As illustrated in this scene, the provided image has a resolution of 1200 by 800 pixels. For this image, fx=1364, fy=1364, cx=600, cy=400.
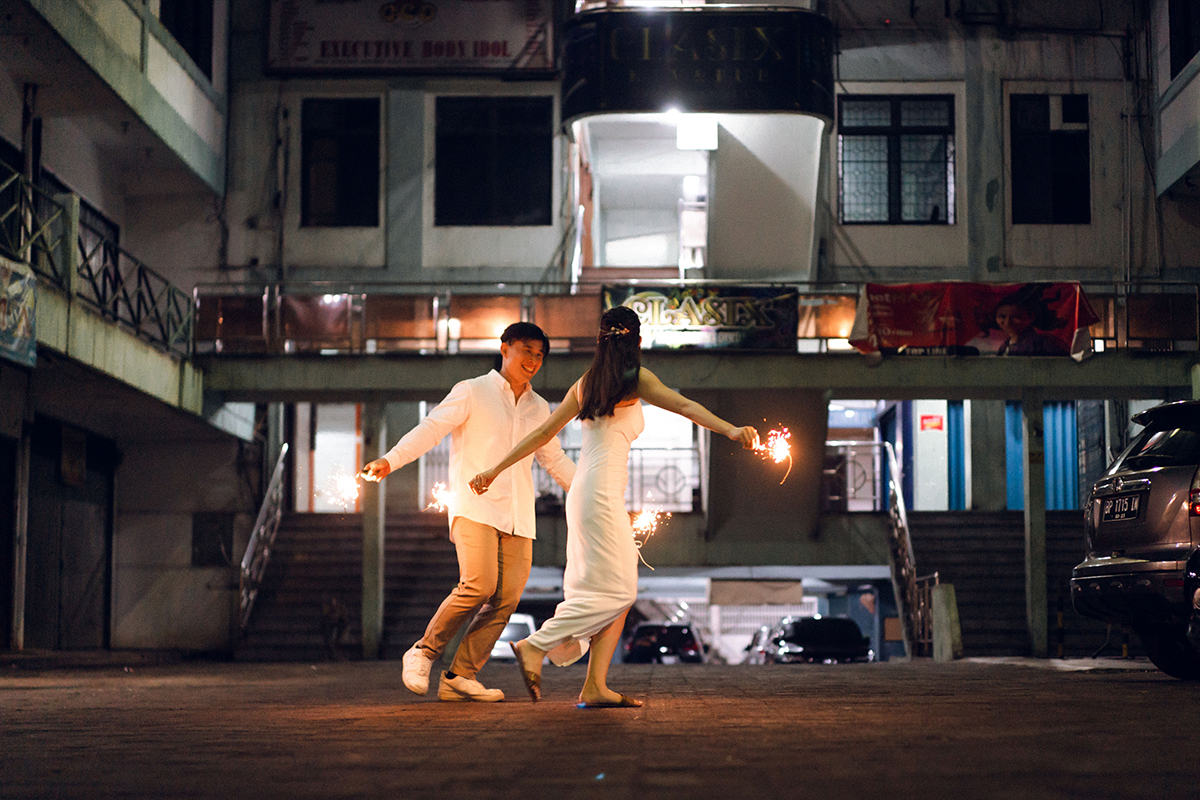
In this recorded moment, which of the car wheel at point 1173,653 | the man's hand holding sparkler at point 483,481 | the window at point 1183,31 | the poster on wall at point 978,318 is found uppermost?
the window at point 1183,31

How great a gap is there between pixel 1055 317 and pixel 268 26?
47.8 feet

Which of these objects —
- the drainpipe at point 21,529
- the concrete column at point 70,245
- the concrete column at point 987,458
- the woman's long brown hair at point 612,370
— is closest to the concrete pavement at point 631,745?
the woman's long brown hair at point 612,370

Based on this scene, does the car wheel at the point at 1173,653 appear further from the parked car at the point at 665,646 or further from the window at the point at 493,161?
the window at the point at 493,161

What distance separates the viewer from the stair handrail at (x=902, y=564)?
1952cm

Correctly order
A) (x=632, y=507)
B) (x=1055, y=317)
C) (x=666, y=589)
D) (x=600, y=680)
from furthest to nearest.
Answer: (x=666, y=589), (x=632, y=507), (x=1055, y=317), (x=600, y=680)

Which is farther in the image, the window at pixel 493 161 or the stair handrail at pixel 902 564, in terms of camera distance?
the window at pixel 493 161

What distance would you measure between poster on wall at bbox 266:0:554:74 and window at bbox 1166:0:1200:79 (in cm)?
1072

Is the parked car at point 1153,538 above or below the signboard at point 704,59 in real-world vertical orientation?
below

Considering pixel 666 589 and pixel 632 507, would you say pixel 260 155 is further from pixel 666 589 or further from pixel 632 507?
pixel 666 589

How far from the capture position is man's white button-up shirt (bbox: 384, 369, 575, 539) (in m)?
7.16

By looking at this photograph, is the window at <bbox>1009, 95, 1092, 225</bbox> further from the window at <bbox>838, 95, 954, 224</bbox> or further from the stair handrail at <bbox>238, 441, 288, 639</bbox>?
the stair handrail at <bbox>238, 441, 288, 639</bbox>

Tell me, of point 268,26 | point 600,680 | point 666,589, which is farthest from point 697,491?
point 600,680

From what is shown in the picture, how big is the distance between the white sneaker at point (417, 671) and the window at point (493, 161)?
1769cm

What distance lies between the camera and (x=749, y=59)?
20812 mm
